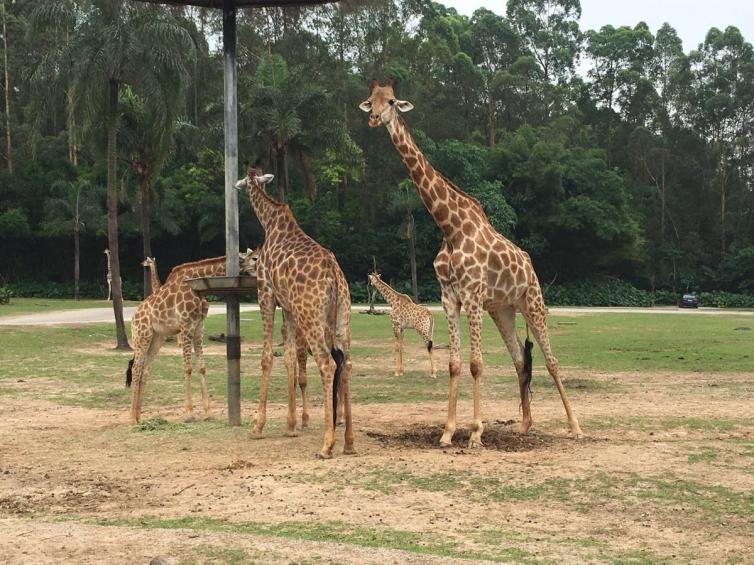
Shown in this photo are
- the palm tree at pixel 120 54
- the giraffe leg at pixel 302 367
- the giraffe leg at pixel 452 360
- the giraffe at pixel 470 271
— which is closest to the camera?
the giraffe leg at pixel 452 360

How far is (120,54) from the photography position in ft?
73.7

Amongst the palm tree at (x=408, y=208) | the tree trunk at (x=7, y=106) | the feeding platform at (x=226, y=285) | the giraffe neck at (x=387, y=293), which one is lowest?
the giraffe neck at (x=387, y=293)

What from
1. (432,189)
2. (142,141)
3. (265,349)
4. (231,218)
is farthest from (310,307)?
(142,141)

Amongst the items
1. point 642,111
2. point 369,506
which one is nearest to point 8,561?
point 369,506

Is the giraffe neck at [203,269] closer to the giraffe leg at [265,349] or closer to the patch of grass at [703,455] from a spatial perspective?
the giraffe leg at [265,349]

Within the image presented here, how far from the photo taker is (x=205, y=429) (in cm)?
1098

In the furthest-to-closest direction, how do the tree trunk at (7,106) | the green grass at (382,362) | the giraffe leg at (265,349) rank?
Answer: the tree trunk at (7,106)
the green grass at (382,362)
the giraffe leg at (265,349)

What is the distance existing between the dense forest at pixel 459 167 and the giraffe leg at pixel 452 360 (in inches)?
1080

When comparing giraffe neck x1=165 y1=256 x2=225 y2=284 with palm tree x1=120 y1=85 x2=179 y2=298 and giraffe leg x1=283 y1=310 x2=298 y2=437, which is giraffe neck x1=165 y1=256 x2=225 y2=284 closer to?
giraffe leg x1=283 y1=310 x2=298 y2=437

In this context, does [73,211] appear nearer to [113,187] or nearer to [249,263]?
[113,187]

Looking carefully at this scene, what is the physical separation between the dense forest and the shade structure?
2535 centimetres

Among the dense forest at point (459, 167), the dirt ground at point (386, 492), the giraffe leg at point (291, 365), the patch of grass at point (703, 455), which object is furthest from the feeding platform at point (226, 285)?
the dense forest at point (459, 167)

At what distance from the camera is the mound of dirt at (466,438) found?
31.7 feet

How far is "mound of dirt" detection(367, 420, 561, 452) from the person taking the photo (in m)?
9.66
